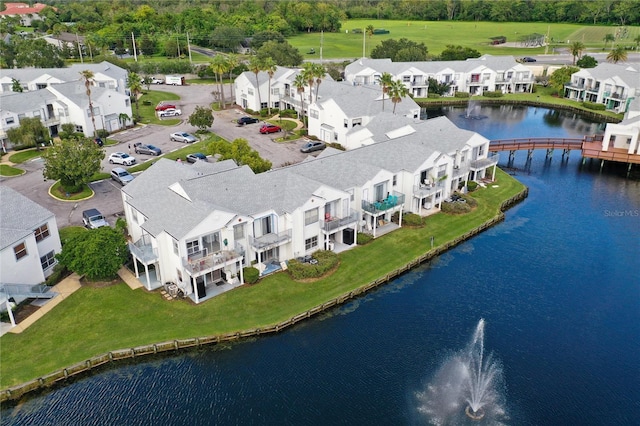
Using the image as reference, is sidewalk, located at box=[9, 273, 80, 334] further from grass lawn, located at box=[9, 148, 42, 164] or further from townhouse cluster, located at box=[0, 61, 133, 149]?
townhouse cluster, located at box=[0, 61, 133, 149]

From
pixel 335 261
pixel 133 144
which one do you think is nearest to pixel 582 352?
pixel 335 261

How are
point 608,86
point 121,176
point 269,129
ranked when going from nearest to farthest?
1. point 121,176
2. point 269,129
3. point 608,86

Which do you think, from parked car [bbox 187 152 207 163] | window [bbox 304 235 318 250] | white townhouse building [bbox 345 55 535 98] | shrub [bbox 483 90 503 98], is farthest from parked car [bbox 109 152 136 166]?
shrub [bbox 483 90 503 98]

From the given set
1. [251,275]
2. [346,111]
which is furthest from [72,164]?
[346,111]

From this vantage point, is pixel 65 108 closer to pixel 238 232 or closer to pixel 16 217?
pixel 16 217

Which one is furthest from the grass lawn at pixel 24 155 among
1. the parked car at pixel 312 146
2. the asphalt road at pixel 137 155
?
the parked car at pixel 312 146

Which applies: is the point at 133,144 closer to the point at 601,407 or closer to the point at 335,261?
the point at 335,261
